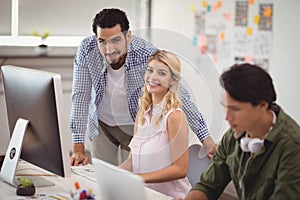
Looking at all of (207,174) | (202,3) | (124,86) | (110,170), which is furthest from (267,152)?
(202,3)

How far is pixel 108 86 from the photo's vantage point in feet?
10.9

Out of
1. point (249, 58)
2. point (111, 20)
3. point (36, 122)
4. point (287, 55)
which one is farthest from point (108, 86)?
point (249, 58)

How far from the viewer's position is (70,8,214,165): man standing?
3.07m

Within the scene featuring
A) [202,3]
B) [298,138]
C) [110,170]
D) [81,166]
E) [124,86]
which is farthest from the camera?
[202,3]

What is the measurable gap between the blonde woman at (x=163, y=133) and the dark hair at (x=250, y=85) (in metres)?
0.73

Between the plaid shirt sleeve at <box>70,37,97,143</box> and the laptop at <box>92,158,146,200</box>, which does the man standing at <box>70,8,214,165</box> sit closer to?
the plaid shirt sleeve at <box>70,37,97,143</box>

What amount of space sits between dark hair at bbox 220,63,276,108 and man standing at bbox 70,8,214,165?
102 centimetres

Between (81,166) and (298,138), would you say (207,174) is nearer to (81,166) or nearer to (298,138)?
(298,138)

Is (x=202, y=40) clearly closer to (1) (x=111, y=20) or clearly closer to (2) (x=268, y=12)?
(2) (x=268, y=12)

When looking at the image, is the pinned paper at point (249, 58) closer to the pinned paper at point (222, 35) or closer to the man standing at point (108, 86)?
the pinned paper at point (222, 35)

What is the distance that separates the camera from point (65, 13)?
5316mm

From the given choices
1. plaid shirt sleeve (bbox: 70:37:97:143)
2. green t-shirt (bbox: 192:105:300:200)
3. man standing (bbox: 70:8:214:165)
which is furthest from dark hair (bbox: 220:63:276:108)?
plaid shirt sleeve (bbox: 70:37:97:143)

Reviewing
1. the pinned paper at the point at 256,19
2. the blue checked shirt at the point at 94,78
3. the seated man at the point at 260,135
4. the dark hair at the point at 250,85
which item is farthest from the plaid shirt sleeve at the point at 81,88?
the pinned paper at the point at 256,19

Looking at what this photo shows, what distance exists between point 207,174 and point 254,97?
451 mm
